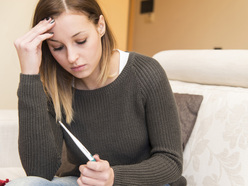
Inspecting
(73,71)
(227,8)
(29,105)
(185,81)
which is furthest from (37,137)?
(227,8)

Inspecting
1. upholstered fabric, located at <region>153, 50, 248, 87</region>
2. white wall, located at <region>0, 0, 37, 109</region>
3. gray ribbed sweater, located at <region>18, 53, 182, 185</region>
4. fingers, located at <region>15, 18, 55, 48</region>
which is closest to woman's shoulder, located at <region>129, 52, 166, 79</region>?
gray ribbed sweater, located at <region>18, 53, 182, 185</region>

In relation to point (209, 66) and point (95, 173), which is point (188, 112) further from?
point (95, 173)

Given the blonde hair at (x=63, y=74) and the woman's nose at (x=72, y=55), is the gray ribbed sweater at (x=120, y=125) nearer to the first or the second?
the blonde hair at (x=63, y=74)

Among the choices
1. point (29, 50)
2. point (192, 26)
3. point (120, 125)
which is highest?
point (29, 50)

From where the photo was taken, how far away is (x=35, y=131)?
2.85ft

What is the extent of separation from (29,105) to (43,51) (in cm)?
21

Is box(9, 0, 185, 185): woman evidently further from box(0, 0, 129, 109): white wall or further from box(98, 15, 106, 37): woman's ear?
box(0, 0, 129, 109): white wall

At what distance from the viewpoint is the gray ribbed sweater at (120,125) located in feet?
2.79

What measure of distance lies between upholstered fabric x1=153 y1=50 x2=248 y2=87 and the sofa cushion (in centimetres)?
Result: 12

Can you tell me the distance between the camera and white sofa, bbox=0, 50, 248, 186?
102 cm

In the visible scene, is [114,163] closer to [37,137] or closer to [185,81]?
[37,137]

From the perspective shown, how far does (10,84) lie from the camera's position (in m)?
1.77

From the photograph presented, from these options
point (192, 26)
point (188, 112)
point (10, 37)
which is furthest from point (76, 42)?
point (192, 26)

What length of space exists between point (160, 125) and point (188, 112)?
33cm
